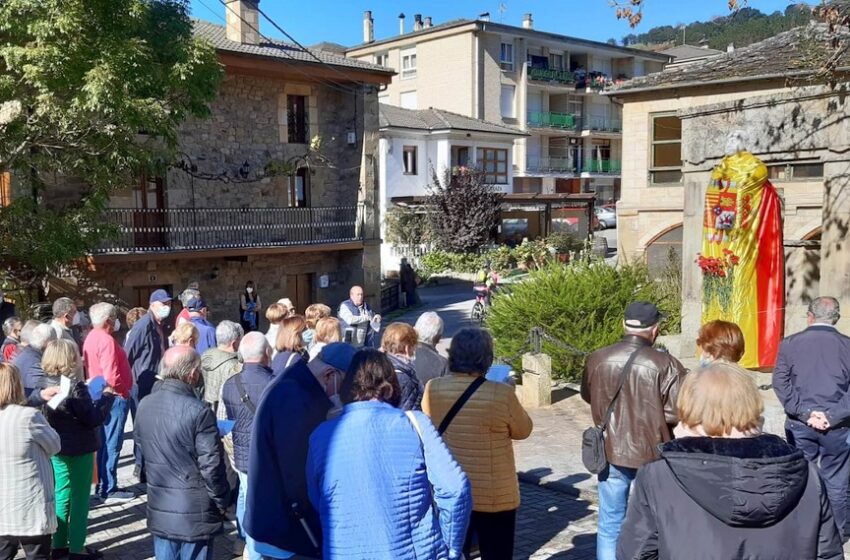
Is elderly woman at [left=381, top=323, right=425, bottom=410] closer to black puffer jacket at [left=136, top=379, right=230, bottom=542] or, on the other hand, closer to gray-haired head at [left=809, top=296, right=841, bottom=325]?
black puffer jacket at [left=136, top=379, right=230, bottom=542]

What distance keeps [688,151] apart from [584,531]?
201 inches

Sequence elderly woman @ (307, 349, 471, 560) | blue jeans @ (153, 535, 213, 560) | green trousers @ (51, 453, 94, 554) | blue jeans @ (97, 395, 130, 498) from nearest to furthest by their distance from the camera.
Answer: elderly woman @ (307, 349, 471, 560) → blue jeans @ (153, 535, 213, 560) → green trousers @ (51, 453, 94, 554) → blue jeans @ (97, 395, 130, 498)

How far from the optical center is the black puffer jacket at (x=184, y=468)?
4363mm

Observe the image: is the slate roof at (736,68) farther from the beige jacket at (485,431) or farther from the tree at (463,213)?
the beige jacket at (485,431)

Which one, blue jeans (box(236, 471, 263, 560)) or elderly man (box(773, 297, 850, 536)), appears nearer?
blue jeans (box(236, 471, 263, 560))

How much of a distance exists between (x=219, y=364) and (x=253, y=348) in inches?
45.9

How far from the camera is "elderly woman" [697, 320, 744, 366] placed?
479 cm

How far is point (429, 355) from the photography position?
5.73 metres

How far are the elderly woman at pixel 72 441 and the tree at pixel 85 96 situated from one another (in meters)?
5.88

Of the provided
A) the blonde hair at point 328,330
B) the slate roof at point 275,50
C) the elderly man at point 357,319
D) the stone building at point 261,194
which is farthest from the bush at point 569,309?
the slate roof at point 275,50

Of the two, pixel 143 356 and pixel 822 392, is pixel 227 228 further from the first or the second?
pixel 822 392

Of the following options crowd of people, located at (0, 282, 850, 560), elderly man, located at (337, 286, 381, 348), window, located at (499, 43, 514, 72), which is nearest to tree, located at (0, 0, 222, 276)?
elderly man, located at (337, 286, 381, 348)

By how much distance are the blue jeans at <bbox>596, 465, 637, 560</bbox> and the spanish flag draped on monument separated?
173 inches

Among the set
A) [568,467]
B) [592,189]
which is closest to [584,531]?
[568,467]
